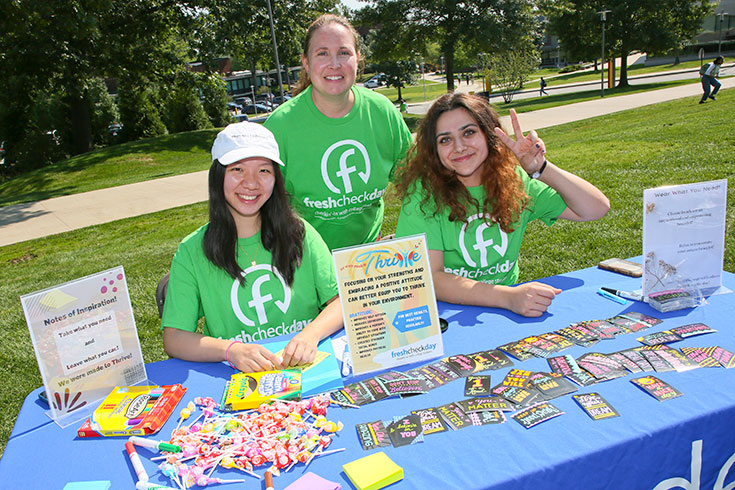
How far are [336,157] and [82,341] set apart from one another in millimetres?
1572

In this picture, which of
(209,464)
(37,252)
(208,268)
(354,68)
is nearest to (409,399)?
(209,464)

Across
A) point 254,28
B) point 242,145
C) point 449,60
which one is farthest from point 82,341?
point 449,60

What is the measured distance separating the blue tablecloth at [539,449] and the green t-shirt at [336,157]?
1368mm

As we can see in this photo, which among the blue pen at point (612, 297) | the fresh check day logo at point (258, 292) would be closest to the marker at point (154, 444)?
the fresh check day logo at point (258, 292)

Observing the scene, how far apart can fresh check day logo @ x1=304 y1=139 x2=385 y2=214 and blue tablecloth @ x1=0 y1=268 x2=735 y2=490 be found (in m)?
1.36

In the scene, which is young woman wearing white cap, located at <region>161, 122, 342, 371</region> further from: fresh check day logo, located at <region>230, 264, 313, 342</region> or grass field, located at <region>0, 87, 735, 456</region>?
grass field, located at <region>0, 87, 735, 456</region>

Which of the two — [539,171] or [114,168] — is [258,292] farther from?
[114,168]

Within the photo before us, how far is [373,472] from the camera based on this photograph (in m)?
1.26

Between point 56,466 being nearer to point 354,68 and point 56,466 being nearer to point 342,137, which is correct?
point 342,137

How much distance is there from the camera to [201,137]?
63.7 feet

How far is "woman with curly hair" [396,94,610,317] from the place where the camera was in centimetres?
230

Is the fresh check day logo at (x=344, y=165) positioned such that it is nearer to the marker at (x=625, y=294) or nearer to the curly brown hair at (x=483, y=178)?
the curly brown hair at (x=483, y=178)

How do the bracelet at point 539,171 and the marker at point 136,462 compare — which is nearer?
the marker at point 136,462

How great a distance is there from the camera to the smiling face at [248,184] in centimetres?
206
